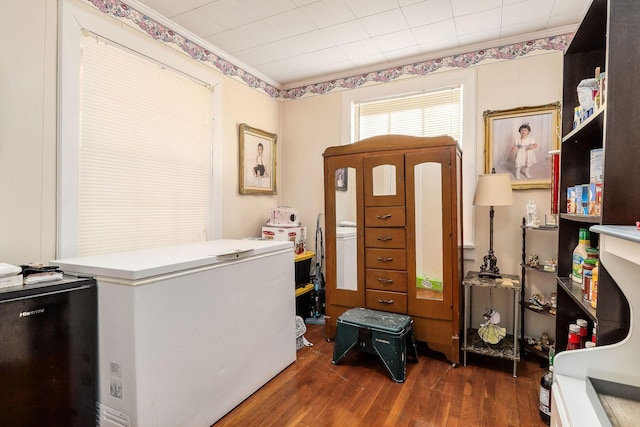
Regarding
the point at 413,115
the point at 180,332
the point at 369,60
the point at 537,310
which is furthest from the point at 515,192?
the point at 180,332

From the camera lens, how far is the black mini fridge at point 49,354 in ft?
4.16

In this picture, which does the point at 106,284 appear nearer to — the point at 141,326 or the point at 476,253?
the point at 141,326

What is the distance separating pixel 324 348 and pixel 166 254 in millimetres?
1526

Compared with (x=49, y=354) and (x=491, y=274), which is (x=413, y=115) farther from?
(x=49, y=354)

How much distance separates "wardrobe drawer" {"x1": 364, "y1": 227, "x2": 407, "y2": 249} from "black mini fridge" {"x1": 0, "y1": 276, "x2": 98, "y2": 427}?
1.88 metres

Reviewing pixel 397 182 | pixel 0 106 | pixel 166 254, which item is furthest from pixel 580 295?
pixel 0 106

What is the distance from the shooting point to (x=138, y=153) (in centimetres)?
241

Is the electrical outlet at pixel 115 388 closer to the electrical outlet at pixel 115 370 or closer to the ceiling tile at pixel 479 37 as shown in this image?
the electrical outlet at pixel 115 370

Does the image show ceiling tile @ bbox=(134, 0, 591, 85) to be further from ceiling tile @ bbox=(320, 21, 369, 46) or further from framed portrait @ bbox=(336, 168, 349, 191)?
framed portrait @ bbox=(336, 168, 349, 191)

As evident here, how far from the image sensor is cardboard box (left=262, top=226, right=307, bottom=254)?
10.7ft

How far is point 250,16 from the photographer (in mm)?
2461

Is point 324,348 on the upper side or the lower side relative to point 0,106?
lower

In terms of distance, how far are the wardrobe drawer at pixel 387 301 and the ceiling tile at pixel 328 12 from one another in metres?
2.11

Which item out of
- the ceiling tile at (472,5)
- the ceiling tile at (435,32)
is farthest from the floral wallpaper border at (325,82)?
the ceiling tile at (472,5)
